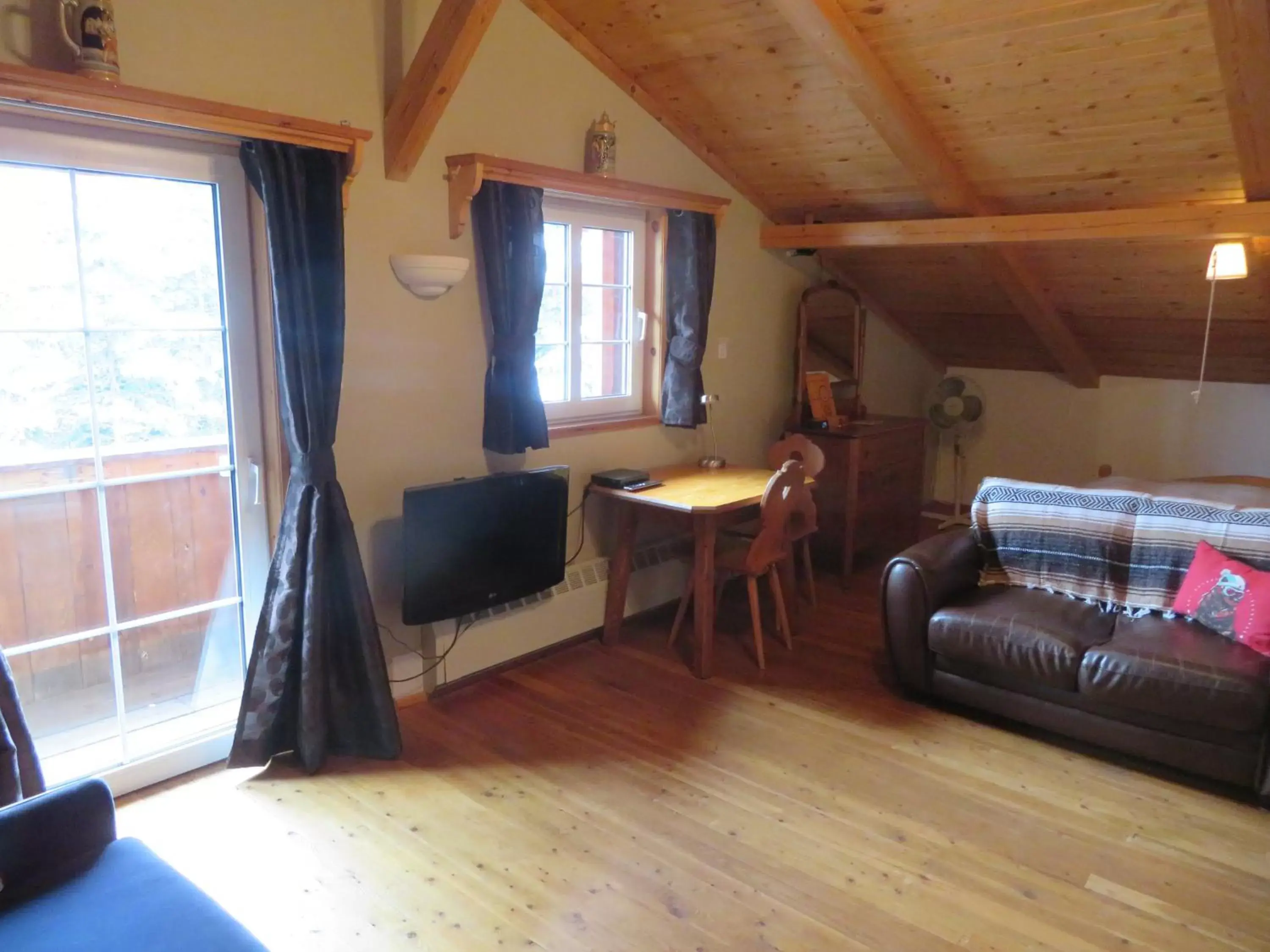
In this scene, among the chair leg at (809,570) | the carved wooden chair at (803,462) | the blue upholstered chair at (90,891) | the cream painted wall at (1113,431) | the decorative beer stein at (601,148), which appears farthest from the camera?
the cream painted wall at (1113,431)

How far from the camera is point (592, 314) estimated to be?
4.11 meters

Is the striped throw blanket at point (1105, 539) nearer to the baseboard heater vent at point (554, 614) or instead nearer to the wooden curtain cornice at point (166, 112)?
the baseboard heater vent at point (554, 614)

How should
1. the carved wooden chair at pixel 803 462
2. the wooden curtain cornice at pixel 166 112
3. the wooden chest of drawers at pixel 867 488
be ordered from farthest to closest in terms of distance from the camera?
1. the wooden chest of drawers at pixel 867 488
2. the carved wooden chair at pixel 803 462
3. the wooden curtain cornice at pixel 166 112

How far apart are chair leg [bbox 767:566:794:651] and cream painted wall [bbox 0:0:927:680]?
81 centimetres

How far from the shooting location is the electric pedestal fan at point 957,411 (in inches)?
236

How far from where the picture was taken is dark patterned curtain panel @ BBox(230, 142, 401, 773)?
2.67 meters

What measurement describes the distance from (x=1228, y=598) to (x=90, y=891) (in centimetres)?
325

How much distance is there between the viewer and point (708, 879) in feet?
7.86

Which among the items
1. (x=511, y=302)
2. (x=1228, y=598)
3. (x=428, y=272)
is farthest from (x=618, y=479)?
(x=1228, y=598)

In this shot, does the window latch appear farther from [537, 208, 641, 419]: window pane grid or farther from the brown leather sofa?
the brown leather sofa

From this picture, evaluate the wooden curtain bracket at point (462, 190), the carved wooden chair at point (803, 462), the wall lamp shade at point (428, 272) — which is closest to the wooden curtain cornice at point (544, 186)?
the wooden curtain bracket at point (462, 190)

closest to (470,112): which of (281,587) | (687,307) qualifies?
(687,307)

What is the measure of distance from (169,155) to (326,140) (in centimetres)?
44

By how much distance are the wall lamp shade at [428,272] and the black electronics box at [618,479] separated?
1093 millimetres
